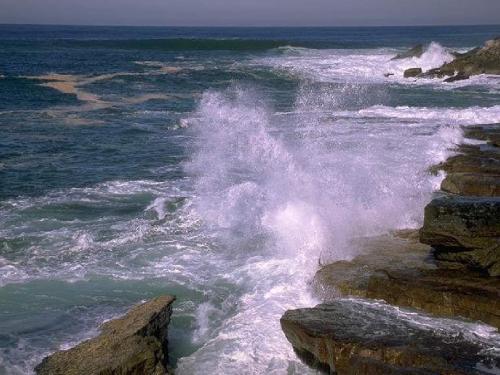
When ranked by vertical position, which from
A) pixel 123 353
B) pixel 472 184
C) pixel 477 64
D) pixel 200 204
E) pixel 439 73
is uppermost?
pixel 477 64

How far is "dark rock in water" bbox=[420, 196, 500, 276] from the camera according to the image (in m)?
6.95

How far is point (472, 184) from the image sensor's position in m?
11.2

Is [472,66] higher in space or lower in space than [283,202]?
higher

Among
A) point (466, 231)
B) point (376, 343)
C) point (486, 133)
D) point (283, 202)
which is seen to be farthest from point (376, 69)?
point (376, 343)

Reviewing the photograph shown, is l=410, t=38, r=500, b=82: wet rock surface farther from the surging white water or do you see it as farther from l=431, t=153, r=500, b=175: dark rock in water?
l=431, t=153, r=500, b=175: dark rock in water

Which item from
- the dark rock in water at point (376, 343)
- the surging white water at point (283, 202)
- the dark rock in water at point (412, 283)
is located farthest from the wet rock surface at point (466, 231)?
the surging white water at point (283, 202)

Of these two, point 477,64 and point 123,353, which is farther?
point 477,64

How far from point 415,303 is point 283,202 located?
4715 mm

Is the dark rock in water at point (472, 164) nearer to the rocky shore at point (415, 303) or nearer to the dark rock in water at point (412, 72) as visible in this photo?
the rocky shore at point (415, 303)

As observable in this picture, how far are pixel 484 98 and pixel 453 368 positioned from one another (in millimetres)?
22720

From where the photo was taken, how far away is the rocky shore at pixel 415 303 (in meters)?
5.66

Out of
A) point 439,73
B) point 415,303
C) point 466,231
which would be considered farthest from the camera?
point 439,73

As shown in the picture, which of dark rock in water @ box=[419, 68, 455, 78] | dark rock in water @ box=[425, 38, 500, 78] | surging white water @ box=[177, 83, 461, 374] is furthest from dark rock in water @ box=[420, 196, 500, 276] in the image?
dark rock in water @ box=[419, 68, 455, 78]

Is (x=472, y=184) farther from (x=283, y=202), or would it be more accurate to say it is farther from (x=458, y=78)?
(x=458, y=78)
